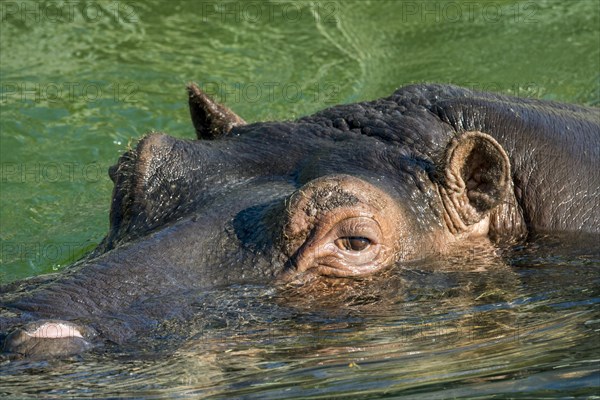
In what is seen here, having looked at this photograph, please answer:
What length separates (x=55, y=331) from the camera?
5078 mm

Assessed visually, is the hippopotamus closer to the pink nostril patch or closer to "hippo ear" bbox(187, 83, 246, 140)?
the pink nostril patch

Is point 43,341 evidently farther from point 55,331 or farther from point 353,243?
point 353,243

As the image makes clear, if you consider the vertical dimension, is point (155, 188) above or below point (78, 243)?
above

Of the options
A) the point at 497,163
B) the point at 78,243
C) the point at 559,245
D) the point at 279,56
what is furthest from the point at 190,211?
the point at 279,56

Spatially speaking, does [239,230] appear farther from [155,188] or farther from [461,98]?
[461,98]

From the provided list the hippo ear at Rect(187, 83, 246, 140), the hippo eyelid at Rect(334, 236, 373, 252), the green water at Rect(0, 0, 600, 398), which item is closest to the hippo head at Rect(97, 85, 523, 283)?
the hippo eyelid at Rect(334, 236, 373, 252)

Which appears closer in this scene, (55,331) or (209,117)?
(55,331)

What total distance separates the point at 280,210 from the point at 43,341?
149 centimetres

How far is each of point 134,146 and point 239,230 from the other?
5.08 ft

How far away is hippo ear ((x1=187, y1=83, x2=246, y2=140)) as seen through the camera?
7.62 meters

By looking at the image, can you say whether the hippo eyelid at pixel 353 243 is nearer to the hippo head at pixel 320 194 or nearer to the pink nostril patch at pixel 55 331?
the hippo head at pixel 320 194

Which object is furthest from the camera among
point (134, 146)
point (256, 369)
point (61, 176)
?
point (61, 176)

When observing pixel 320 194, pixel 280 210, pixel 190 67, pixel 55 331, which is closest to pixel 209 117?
pixel 280 210

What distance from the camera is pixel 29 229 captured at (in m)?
10.5
